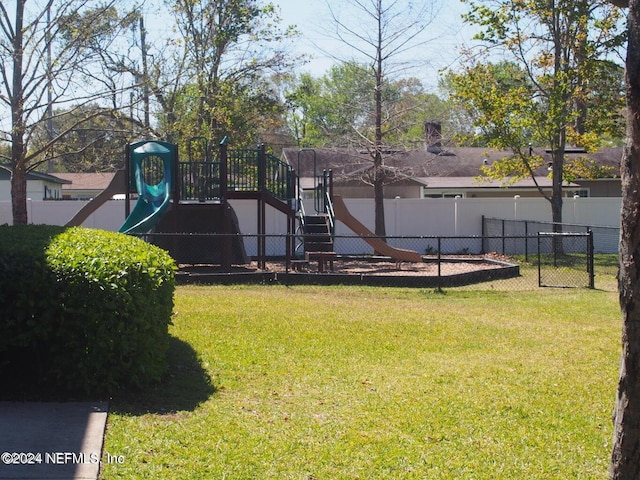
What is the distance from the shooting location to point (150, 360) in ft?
22.4

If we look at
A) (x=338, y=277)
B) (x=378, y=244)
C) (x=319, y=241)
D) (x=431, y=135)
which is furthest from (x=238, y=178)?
(x=431, y=135)

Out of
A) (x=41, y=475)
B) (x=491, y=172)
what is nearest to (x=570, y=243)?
(x=491, y=172)

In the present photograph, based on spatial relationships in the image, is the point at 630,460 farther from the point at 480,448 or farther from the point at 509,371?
the point at 509,371

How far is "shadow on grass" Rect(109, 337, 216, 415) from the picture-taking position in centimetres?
638

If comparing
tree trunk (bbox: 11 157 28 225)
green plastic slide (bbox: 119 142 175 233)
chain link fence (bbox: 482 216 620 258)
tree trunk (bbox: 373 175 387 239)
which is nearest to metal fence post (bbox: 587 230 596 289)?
chain link fence (bbox: 482 216 620 258)

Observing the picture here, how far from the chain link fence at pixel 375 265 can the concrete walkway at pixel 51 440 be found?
919 cm

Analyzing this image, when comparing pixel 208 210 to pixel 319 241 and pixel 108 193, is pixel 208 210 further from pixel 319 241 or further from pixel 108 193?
pixel 319 241

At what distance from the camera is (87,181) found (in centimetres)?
4675

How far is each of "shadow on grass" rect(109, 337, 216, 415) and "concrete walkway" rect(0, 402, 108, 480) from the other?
0.24 m

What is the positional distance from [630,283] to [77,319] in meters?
4.41

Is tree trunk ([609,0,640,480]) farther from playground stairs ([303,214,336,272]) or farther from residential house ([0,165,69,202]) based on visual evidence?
residential house ([0,165,69,202])

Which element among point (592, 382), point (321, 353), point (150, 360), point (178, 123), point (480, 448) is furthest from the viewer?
point (178, 123)

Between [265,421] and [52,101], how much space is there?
1529cm

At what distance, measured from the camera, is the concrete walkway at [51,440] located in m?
4.79
